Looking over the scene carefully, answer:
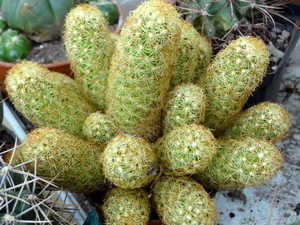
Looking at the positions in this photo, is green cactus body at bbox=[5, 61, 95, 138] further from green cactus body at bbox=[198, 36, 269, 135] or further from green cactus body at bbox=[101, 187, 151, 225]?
green cactus body at bbox=[198, 36, 269, 135]

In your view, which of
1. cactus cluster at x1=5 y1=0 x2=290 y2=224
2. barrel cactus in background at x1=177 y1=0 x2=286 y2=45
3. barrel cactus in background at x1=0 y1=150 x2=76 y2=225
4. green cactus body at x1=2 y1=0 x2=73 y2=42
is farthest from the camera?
green cactus body at x1=2 y1=0 x2=73 y2=42

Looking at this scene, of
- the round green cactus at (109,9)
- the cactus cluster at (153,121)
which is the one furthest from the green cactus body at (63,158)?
the round green cactus at (109,9)

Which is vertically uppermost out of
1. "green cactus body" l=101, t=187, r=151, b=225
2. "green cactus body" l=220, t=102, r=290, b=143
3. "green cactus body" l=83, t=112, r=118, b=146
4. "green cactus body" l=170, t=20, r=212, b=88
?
"green cactus body" l=170, t=20, r=212, b=88

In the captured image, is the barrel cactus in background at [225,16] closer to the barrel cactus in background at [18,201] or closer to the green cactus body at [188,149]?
the green cactus body at [188,149]

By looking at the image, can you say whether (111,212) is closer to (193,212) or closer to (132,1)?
(193,212)

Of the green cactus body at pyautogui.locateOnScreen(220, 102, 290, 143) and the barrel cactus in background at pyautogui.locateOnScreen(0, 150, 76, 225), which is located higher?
the barrel cactus in background at pyautogui.locateOnScreen(0, 150, 76, 225)

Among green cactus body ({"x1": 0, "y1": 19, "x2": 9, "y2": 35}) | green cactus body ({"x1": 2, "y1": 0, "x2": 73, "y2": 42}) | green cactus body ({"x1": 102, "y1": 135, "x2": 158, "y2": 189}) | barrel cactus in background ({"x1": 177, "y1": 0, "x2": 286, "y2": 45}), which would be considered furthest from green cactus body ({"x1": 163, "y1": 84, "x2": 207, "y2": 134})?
green cactus body ({"x1": 0, "y1": 19, "x2": 9, "y2": 35})

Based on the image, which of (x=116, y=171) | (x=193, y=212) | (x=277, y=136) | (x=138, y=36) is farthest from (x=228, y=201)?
(x=138, y=36)
